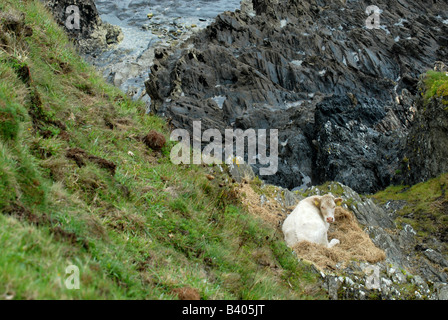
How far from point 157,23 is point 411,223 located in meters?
47.1

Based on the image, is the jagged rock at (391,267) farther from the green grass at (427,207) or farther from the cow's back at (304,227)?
the cow's back at (304,227)

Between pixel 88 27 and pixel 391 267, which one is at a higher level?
pixel 88 27

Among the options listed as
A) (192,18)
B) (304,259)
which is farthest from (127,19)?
(304,259)

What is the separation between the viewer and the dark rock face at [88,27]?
46.2m

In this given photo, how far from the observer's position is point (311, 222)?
8.86 m

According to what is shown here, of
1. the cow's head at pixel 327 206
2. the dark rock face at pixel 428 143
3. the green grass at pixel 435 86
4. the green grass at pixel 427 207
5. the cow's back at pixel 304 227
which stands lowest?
the green grass at pixel 427 207

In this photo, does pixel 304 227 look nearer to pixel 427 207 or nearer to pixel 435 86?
pixel 427 207

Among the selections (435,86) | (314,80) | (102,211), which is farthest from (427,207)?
(314,80)

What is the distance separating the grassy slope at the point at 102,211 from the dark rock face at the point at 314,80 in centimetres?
1797

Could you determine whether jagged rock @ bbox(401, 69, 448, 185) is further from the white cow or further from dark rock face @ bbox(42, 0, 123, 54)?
dark rock face @ bbox(42, 0, 123, 54)

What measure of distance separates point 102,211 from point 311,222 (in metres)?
4.94

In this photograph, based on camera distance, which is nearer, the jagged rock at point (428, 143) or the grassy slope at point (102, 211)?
the grassy slope at point (102, 211)

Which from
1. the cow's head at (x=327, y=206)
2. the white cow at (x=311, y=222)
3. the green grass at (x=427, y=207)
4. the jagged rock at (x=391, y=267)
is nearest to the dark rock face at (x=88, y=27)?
the green grass at (x=427, y=207)

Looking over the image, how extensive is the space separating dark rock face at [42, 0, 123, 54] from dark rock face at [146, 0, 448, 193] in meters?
11.9
